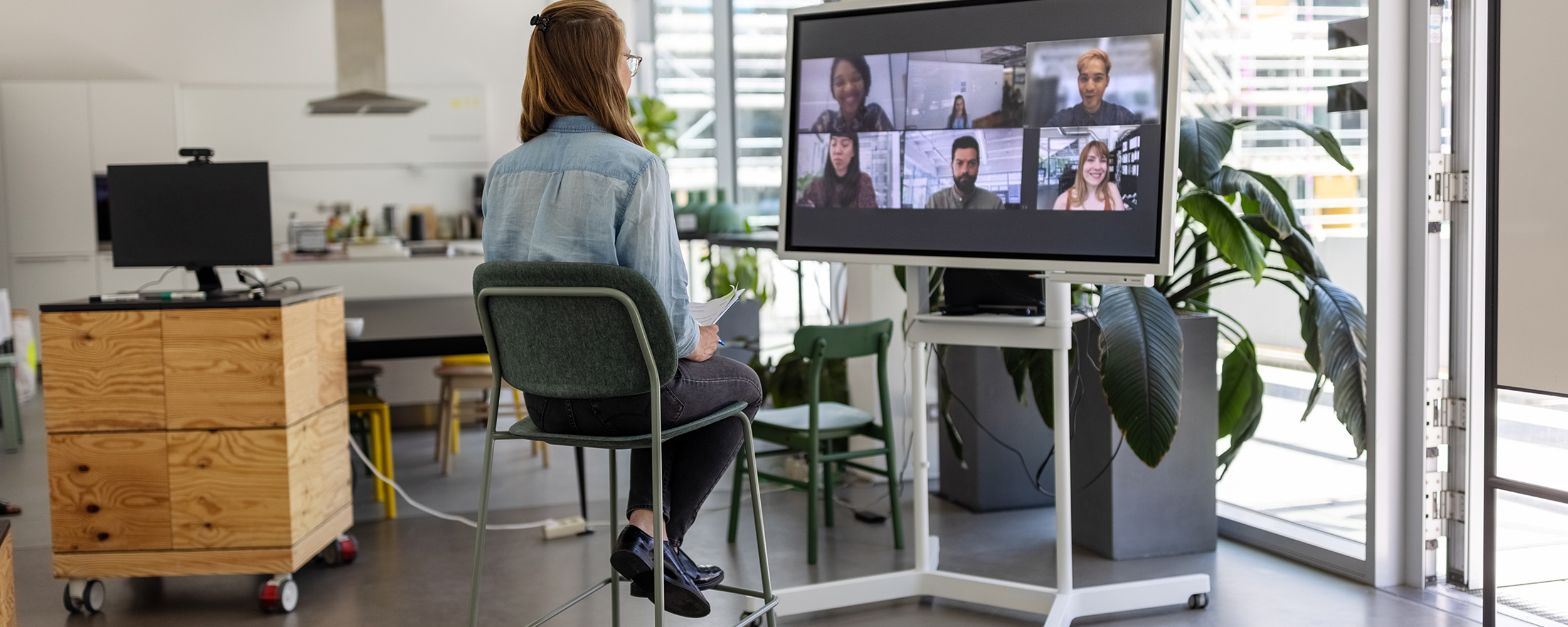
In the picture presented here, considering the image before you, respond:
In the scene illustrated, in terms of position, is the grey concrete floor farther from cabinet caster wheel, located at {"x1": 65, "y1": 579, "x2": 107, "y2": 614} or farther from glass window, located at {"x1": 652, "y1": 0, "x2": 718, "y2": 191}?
glass window, located at {"x1": 652, "y1": 0, "x2": 718, "y2": 191}

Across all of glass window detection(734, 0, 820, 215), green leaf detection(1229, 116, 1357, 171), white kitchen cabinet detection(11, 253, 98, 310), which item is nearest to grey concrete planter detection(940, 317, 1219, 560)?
green leaf detection(1229, 116, 1357, 171)

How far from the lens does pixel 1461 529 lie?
112 inches

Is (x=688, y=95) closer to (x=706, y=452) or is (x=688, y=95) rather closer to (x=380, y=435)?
(x=380, y=435)

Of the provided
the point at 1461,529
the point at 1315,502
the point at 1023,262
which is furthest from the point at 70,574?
the point at 1461,529

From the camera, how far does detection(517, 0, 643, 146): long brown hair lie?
2.01 metres

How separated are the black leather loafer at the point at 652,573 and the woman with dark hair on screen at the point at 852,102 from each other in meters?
1.12

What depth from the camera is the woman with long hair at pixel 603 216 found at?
1939 mm

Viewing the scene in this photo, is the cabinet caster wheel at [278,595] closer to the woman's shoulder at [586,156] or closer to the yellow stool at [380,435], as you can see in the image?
the yellow stool at [380,435]

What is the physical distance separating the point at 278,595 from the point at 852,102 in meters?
1.90

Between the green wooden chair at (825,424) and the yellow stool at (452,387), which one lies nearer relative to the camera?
the green wooden chair at (825,424)

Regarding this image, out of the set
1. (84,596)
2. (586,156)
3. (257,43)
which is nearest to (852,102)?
(586,156)

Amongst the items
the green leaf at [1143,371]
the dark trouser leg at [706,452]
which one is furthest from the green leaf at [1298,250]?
the dark trouser leg at [706,452]

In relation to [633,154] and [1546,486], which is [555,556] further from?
[1546,486]

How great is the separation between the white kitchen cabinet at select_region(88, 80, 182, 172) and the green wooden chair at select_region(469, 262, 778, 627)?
663 centimetres
